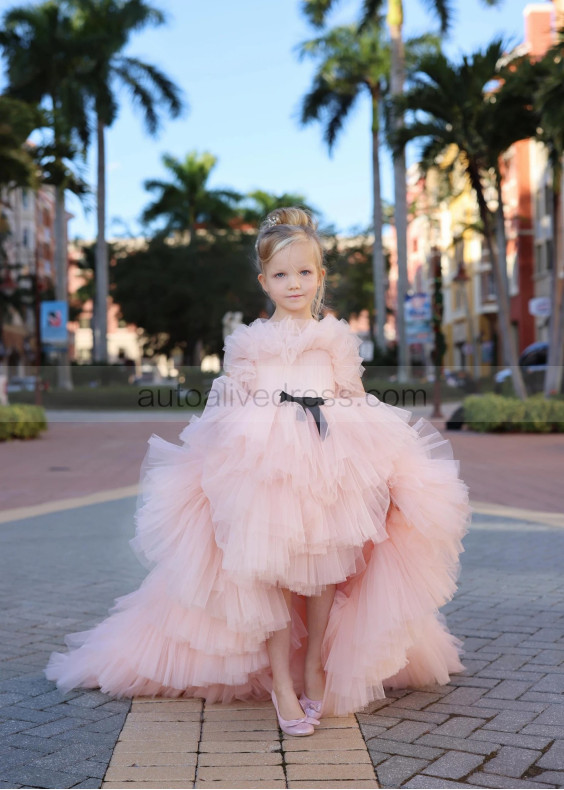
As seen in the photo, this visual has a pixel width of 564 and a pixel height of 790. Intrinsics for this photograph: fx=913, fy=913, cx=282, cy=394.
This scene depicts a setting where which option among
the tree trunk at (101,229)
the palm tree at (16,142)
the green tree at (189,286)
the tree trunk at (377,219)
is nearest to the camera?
the palm tree at (16,142)

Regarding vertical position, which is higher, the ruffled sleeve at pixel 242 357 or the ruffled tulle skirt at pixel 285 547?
the ruffled sleeve at pixel 242 357

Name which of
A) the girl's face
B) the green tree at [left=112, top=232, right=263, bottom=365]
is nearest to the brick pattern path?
the girl's face

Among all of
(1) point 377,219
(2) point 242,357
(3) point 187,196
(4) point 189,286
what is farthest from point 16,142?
(3) point 187,196

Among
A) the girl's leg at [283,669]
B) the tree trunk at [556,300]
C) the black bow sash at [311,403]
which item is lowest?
the girl's leg at [283,669]

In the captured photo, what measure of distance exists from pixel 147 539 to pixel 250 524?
506mm

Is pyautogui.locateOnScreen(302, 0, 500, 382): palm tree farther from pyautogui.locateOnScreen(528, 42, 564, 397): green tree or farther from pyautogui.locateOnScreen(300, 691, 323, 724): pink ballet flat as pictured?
pyautogui.locateOnScreen(300, 691, 323, 724): pink ballet flat

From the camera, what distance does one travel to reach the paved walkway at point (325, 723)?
8.68ft

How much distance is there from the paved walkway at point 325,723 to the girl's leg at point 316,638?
0.14m

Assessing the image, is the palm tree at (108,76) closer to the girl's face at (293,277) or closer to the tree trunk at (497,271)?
the tree trunk at (497,271)

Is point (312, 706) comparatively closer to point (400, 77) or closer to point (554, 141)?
point (554, 141)

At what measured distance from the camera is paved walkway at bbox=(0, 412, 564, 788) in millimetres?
2645

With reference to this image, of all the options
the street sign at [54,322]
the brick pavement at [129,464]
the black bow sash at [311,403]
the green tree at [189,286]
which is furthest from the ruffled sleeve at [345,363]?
the green tree at [189,286]

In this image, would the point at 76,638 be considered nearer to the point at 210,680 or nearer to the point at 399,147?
the point at 210,680

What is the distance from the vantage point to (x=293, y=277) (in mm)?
3350
